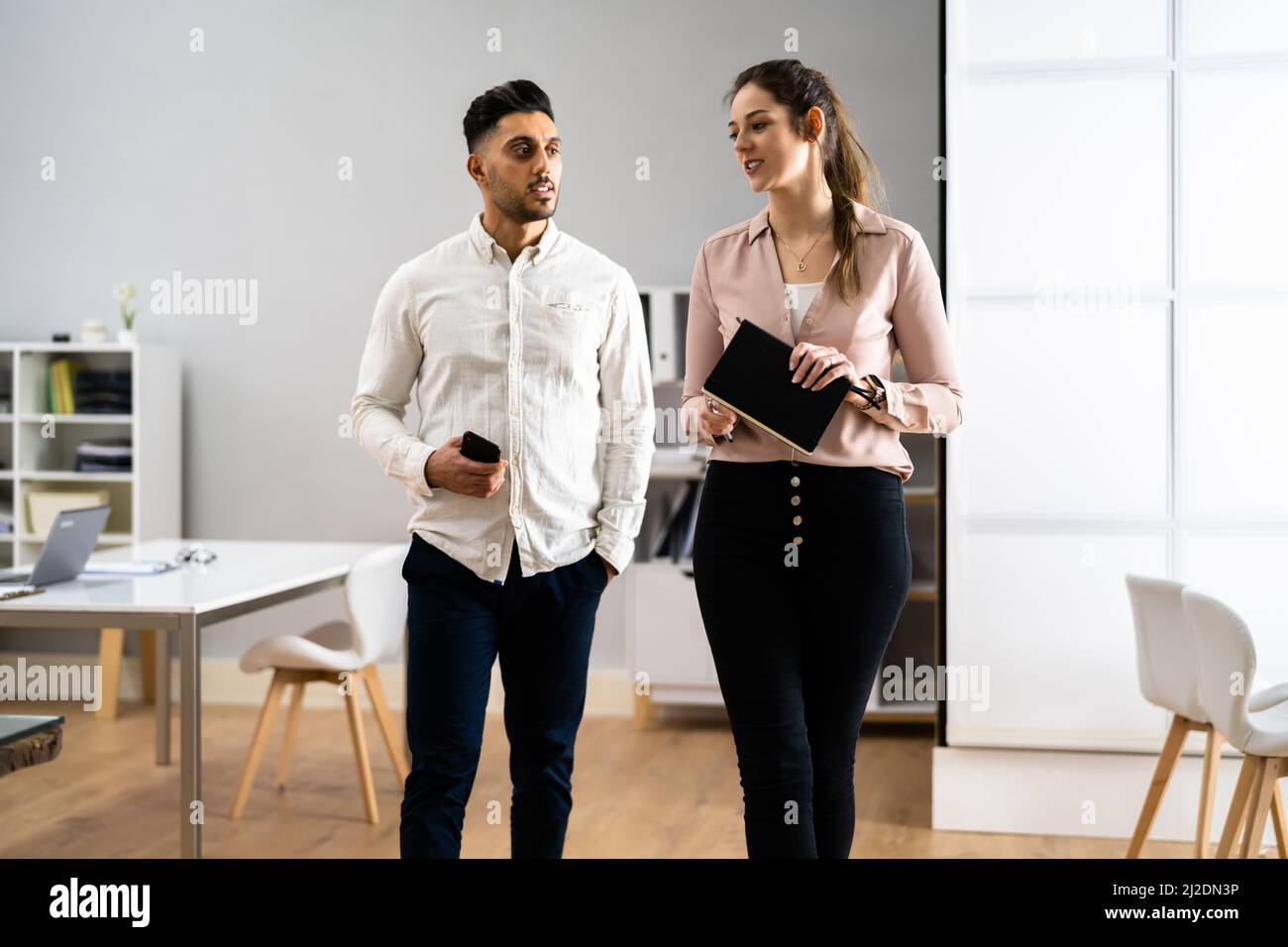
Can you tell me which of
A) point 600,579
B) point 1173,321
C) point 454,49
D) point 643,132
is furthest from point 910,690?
point 454,49

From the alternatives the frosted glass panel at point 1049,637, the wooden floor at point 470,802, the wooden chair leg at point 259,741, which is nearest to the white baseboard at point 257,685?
the wooden floor at point 470,802

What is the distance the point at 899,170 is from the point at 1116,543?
1.98 metres

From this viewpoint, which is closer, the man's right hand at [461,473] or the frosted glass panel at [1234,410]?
the man's right hand at [461,473]

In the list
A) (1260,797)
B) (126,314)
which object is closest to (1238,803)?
(1260,797)

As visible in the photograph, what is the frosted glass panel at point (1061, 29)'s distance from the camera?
3260 mm

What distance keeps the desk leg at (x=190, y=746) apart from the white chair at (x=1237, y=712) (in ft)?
7.21

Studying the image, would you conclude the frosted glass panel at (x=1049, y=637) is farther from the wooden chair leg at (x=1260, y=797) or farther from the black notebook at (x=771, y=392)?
the black notebook at (x=771, y=392)

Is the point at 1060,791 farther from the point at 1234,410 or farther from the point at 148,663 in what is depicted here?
the point at 148,663

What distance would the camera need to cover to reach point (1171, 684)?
2.84 m

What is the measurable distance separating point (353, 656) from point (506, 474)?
1.55m

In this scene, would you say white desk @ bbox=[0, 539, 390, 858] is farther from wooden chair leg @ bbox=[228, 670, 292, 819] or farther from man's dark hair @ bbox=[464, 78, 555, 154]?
man's dark hair @ bbox=[464, 78, 555, 154]

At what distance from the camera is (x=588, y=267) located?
2.19 metres

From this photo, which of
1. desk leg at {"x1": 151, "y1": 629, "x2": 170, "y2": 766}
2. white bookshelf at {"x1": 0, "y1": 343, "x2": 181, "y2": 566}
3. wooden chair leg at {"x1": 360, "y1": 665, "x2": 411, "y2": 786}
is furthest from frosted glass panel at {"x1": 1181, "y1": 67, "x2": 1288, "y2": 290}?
white bookshelf at {"x1": 0, "y1": 343, "x2": 181, "y2": 566}
